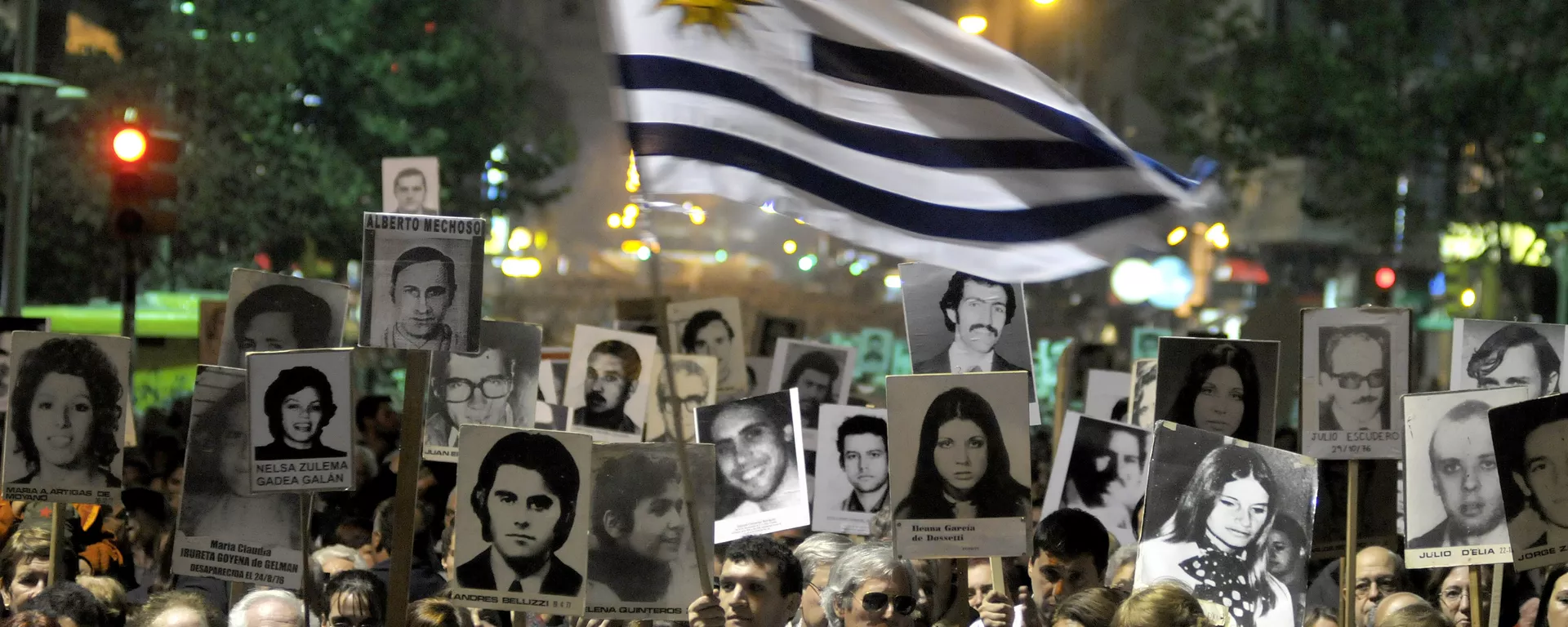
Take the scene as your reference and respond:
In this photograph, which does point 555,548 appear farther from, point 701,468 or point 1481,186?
point 1481,186

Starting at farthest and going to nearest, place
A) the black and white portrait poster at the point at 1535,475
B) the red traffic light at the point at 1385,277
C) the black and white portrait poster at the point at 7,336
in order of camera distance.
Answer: the red traffic light at the point at 1385,277
the black and white portrait poster at the point at 7,336
the black and white portrait poster at the point at 1535,475

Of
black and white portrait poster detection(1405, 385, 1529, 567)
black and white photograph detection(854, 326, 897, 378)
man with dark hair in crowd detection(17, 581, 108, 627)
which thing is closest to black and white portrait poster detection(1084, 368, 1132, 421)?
black and white portrait poster detection(1405, 385, 1529, 567)

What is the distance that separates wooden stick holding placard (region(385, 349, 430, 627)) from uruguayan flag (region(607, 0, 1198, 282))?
1.13 meters

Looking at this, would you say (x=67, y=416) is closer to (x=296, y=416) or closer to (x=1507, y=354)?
(x=296, y=416)

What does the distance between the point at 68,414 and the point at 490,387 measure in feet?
6.41

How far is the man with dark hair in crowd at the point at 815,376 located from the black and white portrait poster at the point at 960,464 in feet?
12.2

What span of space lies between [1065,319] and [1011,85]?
47305mm

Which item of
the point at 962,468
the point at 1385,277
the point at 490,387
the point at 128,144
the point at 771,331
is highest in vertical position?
the point at 1385,277

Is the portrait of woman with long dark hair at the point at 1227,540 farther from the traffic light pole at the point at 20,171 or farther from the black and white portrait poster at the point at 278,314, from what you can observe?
the traffic light pole at the point at 20,171

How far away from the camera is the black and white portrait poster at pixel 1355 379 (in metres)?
7.26

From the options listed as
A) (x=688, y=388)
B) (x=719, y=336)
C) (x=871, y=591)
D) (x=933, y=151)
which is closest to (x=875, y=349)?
(x=719, y=336)

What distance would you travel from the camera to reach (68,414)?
705 cm

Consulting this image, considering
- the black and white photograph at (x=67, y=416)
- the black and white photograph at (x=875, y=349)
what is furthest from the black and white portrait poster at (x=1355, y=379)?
the black and white photograph at (x=875, y=349)

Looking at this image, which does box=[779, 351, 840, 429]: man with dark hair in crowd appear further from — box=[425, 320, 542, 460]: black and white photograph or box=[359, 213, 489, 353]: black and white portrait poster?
box=[359, 213, 489, 353]: black and white portrait poster
